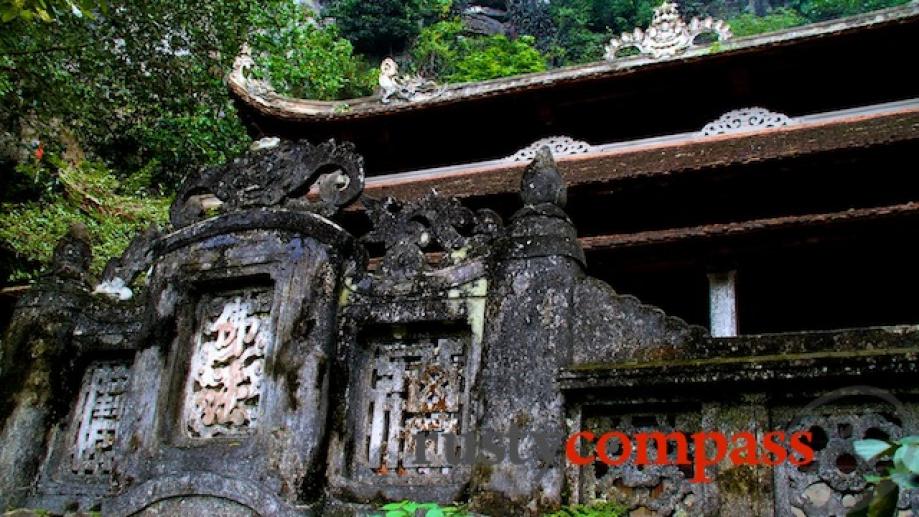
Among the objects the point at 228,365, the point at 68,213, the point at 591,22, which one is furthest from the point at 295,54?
the point at 591,22

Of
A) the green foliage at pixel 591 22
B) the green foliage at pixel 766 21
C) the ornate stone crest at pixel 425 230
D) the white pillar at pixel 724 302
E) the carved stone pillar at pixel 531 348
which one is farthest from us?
the green foliage at pixel 591 22

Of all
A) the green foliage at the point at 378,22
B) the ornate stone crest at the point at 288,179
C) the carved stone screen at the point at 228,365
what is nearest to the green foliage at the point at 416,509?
the carved stone screen at the point at 228,365

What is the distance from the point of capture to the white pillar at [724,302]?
8406 mm

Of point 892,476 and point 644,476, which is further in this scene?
point 644,476

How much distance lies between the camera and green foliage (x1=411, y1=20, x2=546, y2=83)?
27062mm

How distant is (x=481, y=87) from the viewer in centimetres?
1201

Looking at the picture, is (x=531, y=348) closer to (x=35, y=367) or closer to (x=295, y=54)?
(x=35, y=367)

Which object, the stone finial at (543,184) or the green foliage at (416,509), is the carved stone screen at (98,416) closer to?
the green foliage at (416,509)

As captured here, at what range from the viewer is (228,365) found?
199 inches

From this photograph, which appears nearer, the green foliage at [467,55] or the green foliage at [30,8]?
the green foliage at [30,8]

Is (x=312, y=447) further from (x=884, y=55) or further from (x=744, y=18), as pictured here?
(x=744, y=18)

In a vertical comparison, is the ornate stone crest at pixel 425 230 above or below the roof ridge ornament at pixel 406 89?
below

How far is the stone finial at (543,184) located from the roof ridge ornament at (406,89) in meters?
7.82

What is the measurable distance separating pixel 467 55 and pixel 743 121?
19.6 meters
